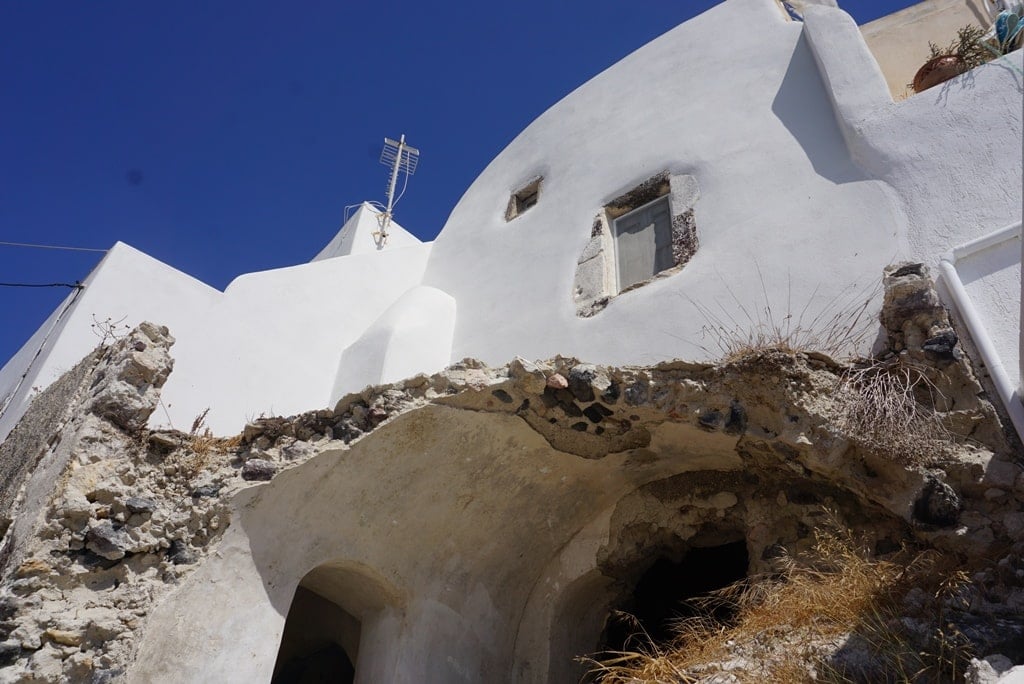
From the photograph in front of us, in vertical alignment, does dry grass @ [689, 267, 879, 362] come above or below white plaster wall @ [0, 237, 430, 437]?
below

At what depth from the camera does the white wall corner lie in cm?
563

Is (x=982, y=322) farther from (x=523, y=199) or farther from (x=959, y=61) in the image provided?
(x=523, y=199)

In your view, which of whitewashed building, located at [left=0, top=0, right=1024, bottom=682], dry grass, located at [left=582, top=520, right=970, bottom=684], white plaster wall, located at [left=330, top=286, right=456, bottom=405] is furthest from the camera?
white plaster wall, located at [left=330, top=286, right=456, bottom=405]

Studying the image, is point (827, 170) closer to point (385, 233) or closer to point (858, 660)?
point (858, 660)

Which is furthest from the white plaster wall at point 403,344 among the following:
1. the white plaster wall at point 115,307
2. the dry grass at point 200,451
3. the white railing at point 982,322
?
the white railing at point 982,322

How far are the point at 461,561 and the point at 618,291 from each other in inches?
95.9

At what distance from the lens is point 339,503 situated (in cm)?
484

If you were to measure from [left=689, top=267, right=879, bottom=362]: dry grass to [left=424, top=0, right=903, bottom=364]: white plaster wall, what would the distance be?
0.09 feet

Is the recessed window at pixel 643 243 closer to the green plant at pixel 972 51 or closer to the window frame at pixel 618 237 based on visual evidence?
the window frame at pixel 618 237

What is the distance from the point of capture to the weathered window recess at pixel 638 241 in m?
6.34

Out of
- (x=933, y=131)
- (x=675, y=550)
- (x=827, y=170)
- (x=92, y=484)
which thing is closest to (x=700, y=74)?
(x=827, y=170)

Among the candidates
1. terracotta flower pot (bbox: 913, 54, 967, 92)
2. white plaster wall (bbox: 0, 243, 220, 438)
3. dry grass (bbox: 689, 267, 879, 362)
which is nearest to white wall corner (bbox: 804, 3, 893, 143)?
terracotta flower pot (bbox: 913, 54, 967, 92)

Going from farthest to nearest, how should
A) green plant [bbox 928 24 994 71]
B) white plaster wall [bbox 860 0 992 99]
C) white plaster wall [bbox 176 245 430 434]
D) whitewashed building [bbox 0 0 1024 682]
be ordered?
1. white plaster wall [bbox 176 245 430 434]
2. white plaster wall [bbox 860 0 992 99]
3. green plant [bbox 928 24 994 71]
4. whitewashed building [bbox 0 0 1024 682]

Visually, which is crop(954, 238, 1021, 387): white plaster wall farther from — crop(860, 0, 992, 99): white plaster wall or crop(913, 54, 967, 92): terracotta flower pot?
crop(860, 0, 992, 99): white plaster wall
